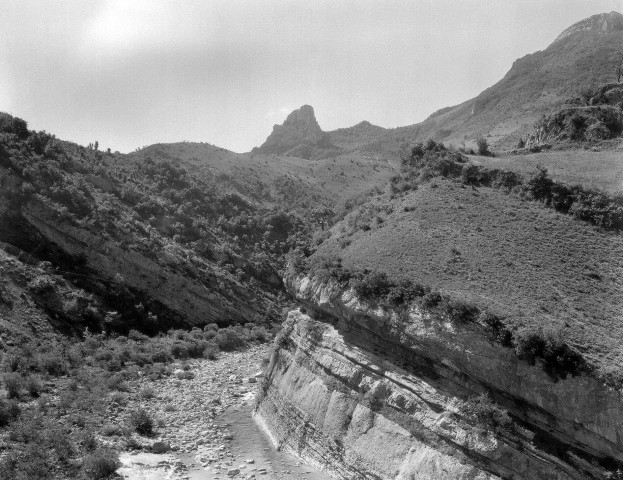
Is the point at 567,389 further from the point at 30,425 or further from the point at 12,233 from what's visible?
the point at 12,233

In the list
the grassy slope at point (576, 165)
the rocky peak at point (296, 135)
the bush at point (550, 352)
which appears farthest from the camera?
the rocky peak at point (296, 135)

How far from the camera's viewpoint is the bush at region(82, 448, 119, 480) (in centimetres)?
1775

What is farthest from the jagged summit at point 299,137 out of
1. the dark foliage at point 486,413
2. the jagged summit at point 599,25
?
the dark foliage at point 486,413

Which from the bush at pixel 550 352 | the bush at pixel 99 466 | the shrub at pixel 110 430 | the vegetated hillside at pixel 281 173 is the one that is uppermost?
the vegetated hillside at pixel 281 173

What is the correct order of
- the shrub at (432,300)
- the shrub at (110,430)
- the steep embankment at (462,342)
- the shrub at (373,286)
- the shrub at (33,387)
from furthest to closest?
the shrub at (33,387) < the shrub at (110,430) < the shrub at (373,286) < the shrub at (432,300) < the steep embankment at (462,342)

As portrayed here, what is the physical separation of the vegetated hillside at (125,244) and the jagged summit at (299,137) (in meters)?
87.6

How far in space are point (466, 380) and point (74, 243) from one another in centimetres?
3841

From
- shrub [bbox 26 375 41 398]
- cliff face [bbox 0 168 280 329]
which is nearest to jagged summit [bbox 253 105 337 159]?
cliff face [bbox 0 168 280 329]

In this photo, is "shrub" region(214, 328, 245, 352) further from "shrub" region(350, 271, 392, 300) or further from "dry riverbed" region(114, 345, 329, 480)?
"shrub" region(350, 271, 392, 300)

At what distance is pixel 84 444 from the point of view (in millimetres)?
19641

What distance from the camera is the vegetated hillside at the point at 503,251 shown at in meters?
16.5

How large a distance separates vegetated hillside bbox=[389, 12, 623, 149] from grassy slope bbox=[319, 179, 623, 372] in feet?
130

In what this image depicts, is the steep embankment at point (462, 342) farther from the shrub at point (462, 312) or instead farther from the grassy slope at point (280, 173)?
the grassy slope at point (280, 173)

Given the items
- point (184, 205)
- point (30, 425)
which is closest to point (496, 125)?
point (184, 205)
